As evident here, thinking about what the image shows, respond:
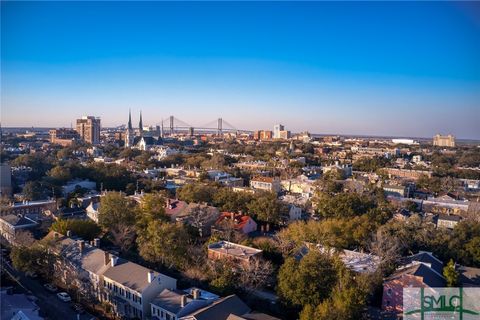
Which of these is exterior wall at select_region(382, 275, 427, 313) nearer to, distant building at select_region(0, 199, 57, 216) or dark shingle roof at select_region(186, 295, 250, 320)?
dark shingle roof at select_region(186, 295, 250, 320)

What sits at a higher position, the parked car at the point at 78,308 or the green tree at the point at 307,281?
the green tree at the point at 307,281

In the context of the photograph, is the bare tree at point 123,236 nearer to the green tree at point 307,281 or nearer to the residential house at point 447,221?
the green tree at point 307,281

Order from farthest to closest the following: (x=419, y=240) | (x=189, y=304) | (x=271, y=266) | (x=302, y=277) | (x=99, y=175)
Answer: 1. (x=99, y=175)
2. (x=419, y=240)
3. (x=271, y=266)
4. (x=302, y=277)
5. (x=189, y=304)

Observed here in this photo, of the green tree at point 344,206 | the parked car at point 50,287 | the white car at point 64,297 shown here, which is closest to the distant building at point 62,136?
the green tree at point 344,206

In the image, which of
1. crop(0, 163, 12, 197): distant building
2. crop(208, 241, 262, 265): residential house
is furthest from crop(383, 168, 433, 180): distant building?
crop(0, 163, 12, 197): distant building

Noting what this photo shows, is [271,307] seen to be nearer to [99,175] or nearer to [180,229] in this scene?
[180,229]

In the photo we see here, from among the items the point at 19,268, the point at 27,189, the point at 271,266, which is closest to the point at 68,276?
the point at 19,268

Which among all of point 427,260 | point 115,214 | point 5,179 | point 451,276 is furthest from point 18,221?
point 451,276
